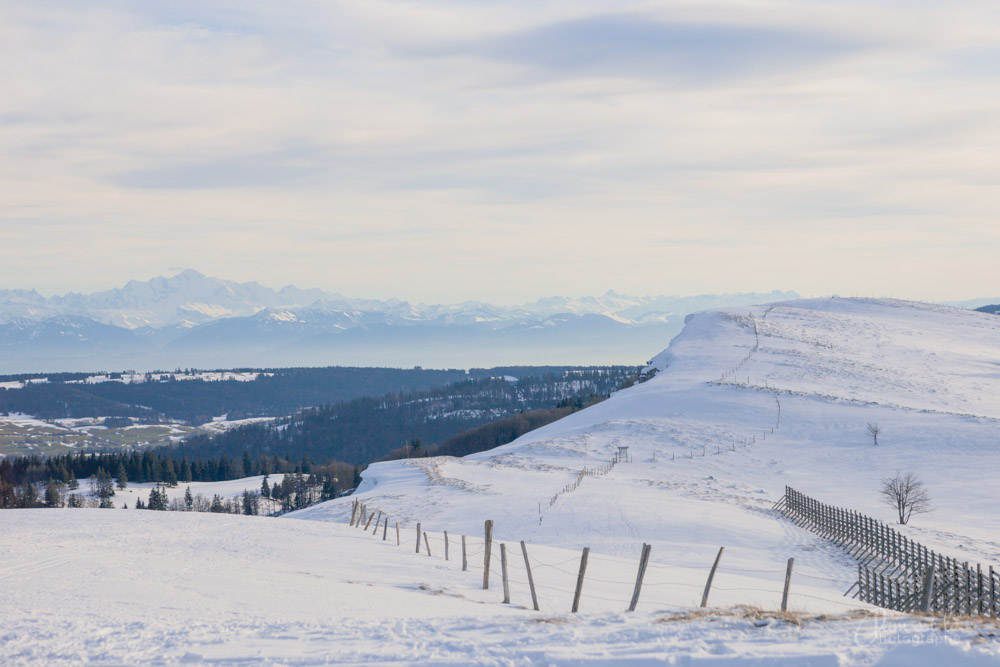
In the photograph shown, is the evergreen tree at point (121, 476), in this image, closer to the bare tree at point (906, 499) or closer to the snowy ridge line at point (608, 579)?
the snowy ridge line at point (608, 579)

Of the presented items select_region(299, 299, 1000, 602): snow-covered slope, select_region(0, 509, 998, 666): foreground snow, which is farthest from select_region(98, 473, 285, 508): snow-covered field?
select_region(0, 509, 998, 666): foreground snow

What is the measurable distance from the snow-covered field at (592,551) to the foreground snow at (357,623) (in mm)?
68

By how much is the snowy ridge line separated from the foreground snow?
0.86ft

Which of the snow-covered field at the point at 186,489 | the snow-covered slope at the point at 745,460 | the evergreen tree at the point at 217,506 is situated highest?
the snow-covered slope at the point at 745,460

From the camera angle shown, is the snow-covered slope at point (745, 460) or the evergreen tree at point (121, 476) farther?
the evergreen tree at point (121, 476)

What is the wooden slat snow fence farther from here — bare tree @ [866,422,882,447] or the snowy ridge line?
bare tree @ [866,422,882,447]

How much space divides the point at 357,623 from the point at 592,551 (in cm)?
1663

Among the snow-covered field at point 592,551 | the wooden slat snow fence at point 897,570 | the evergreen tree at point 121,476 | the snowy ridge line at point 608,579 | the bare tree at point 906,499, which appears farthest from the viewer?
the evergreen tree at point 121,476

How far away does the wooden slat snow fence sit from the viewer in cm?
1872

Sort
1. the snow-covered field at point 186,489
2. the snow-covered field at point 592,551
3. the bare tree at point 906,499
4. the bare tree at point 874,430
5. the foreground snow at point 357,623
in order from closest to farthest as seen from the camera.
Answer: the foreground snow at point 357,623 → the snow-covered field at point 592,551 → the bare tree at point 906,499 → the bare tree at point 874,430 → the snow-covered field at point 186,489

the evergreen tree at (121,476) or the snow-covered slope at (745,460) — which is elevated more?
the snow-covered slope at (745,460)

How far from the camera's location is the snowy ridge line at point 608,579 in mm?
17672

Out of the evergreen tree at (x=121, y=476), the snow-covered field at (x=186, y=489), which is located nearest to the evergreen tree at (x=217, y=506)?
the snow-covered field at (x=186, y=489)

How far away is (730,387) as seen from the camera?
74.4 meters
